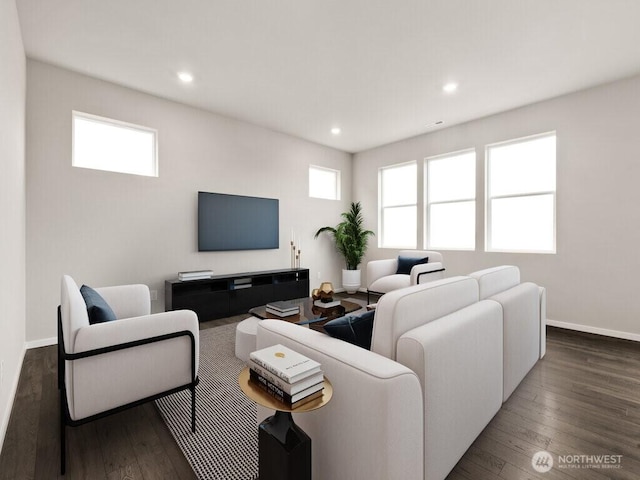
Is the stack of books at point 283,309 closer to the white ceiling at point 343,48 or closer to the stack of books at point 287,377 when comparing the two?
the stack of books at point 287,377

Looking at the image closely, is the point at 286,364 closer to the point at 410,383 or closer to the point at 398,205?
the point at 410,383

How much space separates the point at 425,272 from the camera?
4.09 metres

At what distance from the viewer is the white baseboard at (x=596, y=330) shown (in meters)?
3.28

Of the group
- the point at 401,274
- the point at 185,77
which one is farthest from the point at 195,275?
the point at 401,274

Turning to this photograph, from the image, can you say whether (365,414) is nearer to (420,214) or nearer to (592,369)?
(592,369)

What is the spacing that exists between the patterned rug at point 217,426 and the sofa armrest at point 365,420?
49 centimetres

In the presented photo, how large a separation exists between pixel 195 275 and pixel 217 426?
240 centimetres

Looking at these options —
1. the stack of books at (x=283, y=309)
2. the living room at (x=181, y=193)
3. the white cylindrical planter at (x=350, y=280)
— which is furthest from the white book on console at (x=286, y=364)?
the white cylindrical planter at (x=350, y=280)

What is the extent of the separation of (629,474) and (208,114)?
500 centimetres

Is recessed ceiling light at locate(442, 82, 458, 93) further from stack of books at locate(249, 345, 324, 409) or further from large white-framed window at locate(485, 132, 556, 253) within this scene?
stack of books at locate(249, 345, 324, 409)

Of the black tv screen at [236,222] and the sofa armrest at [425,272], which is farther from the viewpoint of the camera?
the black tv screen at [236,222]

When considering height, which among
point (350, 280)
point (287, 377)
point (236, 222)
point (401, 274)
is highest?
point (236, 222)

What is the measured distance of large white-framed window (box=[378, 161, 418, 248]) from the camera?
538 centimetres

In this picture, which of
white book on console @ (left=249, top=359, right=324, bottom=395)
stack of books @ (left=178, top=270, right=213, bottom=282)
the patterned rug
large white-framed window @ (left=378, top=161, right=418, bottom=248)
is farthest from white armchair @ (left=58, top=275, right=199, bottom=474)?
large white-framed window @ (left=378, top=161, right=418, bottom=248)
